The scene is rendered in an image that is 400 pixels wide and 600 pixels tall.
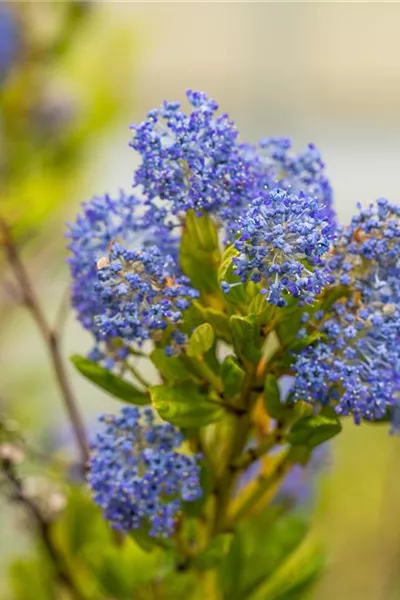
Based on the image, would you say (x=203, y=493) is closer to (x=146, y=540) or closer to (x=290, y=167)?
(x=146, y=540)

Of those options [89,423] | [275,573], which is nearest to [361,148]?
[89,423]

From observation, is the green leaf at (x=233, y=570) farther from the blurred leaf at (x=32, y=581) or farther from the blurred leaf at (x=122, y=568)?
the blurred leaf at (x=32, y=581)

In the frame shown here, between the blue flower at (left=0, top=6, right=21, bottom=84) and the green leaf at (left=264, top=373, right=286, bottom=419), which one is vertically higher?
the blue flower at (left=0, top=6, right=21, bottom=84)

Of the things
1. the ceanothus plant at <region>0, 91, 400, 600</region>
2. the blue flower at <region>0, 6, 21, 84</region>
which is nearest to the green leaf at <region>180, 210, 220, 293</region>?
the ceanothus plant at <region>0, 91, 400, 600</region>

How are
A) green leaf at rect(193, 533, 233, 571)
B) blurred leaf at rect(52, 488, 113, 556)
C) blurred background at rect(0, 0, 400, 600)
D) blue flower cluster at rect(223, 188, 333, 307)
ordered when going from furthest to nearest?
blurred background at rect(0, 0, 400, 600) → blurred leaf at rect(52, 488, 113, 556) → green leaf at rect(193, 533, 233, 571) → blue flower cluster at rect(223, 188, 333, 307)

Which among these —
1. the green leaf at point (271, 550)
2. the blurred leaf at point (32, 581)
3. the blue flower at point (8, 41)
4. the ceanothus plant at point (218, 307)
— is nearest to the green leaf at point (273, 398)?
the ceanothus plant at point (218, 307)

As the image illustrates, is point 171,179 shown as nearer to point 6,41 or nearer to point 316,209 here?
point 316,209

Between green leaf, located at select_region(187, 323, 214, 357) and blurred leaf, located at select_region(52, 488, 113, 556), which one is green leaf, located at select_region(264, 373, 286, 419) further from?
blurred leaf, located at select_region(52, 488, 113, 556)

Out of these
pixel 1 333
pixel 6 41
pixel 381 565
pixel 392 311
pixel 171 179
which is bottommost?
pixel 381 565
